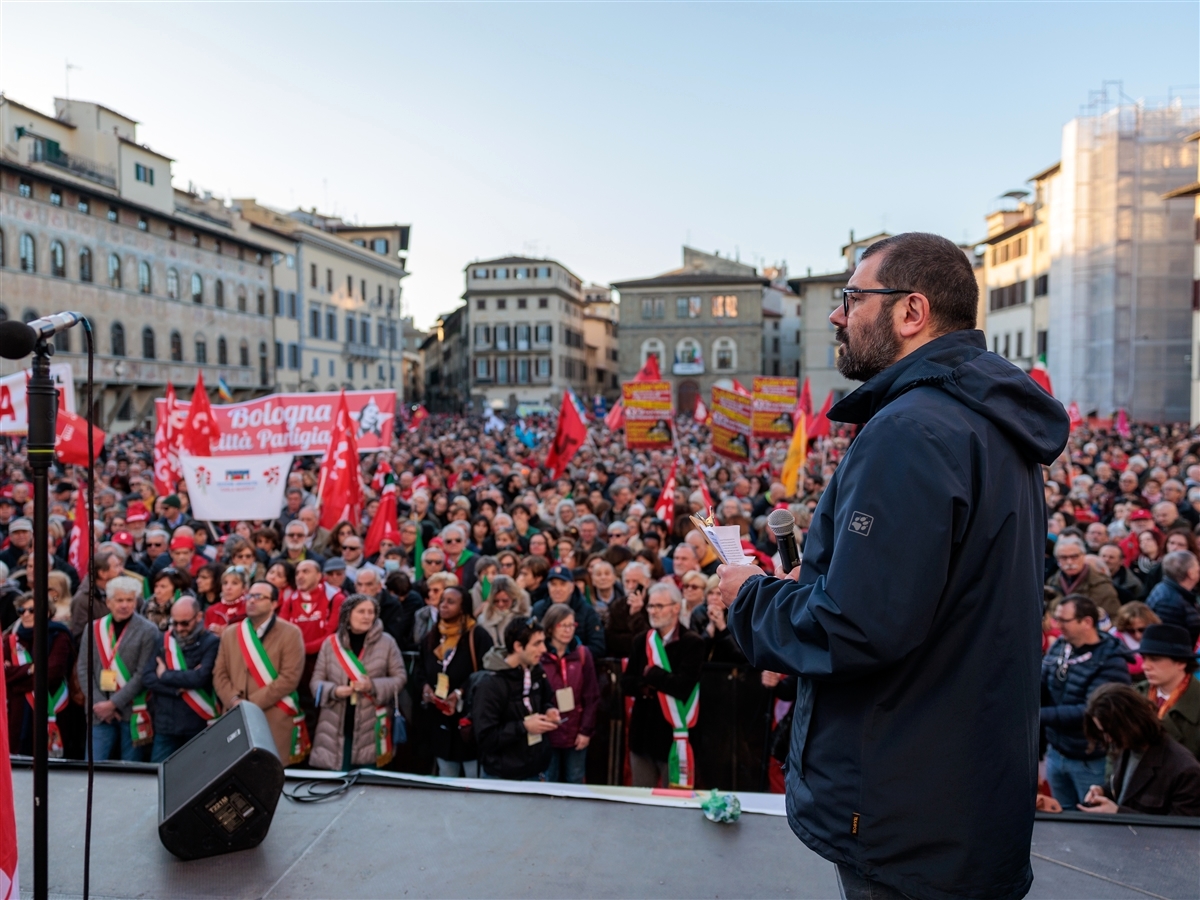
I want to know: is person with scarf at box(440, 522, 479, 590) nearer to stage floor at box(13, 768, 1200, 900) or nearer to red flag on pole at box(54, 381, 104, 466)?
red flag on pole at box(54, 381, 104, 466)

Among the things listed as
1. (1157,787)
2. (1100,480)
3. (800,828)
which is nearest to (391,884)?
(800,828)

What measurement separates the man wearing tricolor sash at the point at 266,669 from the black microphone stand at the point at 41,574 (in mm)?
3355

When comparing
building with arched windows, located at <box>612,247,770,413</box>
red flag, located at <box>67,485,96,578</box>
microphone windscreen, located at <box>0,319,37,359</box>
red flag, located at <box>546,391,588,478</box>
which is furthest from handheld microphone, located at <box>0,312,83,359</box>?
building with arched windows, located at <box>612,247,770,413</box>

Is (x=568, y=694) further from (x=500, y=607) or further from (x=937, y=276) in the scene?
(x=937, y=276)

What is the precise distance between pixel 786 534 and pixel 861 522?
0.45 meters

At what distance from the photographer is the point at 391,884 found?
341cm

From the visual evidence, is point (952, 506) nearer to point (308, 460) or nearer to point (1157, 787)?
point (1157, 787)

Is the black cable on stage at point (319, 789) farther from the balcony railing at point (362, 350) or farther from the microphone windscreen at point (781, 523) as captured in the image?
the balcony railing at point (362, 350)

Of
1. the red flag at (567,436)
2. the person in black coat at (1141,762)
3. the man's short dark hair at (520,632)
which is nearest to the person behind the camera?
the person in black coat at (1141,762)

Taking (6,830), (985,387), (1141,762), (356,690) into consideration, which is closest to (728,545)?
(985,387)

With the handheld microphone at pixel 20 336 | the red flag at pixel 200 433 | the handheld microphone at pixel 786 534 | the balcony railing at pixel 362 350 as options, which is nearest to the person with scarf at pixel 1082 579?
the handheld microphone at pixel 786 534

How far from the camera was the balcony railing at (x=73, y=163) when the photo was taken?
3944 centimetres

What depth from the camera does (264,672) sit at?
625 cm

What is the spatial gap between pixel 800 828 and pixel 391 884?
1.91m
